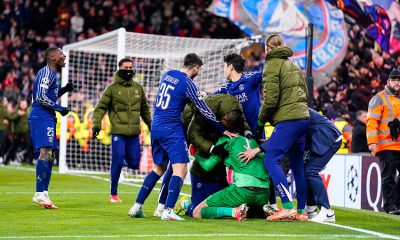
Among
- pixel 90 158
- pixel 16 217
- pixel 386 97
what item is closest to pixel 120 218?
pixel 16 217

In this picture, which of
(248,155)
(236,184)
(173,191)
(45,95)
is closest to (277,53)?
(248,155)

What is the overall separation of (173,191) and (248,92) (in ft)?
5.46

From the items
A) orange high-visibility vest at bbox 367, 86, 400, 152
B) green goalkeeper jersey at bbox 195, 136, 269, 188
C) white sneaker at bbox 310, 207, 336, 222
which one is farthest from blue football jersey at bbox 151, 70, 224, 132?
orange high-visibility vest at bbox 367, 86, 400, 152

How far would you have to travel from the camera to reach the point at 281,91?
10180 mm

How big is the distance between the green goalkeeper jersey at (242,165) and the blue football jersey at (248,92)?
0.55 metres

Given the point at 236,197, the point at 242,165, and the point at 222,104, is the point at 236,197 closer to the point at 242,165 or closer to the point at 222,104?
the point at 242,165

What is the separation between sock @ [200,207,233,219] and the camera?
1024cm

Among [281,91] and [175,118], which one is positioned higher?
[281,91]

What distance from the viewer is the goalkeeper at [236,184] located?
10.3 metres

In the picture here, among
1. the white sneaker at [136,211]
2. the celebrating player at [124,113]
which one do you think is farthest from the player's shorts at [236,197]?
the celebrating player at [124,113]

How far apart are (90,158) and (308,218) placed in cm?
1193

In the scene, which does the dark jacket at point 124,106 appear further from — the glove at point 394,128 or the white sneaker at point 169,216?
the glove at point 394,128

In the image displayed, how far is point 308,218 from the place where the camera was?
1063 cm

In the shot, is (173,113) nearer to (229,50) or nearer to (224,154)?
(224,154)
